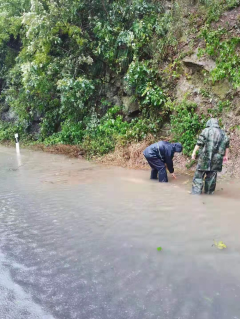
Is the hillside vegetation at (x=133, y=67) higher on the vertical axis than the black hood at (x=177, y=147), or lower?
higher

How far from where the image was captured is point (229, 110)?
302 inches

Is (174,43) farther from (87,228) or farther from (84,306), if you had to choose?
(84,306)

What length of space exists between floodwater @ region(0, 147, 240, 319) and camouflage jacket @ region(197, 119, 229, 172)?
1.96 ft

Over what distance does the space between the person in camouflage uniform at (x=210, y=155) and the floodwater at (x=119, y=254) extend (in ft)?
0.93

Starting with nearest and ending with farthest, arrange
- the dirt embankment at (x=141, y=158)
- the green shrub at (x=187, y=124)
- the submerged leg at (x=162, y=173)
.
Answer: the submerged leg at (x=162, y=173)
the dirt embankment at (x=141, y=158)
the green shrub at (x=187, y=124)

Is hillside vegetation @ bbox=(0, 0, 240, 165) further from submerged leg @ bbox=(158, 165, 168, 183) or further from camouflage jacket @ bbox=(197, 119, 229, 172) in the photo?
camouflage jacket @ bbox=(197, 119, 229, 172)

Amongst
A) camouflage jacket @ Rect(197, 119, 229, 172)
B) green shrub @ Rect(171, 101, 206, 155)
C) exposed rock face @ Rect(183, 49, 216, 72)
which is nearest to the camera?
camouflage jacket @ Rect(197, 119, 229, 172)

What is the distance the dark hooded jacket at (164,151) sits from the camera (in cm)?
627

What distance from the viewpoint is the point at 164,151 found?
248 inches

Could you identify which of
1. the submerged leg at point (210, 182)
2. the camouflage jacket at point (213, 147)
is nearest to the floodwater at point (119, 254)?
the submerged leg at point (210, 182)

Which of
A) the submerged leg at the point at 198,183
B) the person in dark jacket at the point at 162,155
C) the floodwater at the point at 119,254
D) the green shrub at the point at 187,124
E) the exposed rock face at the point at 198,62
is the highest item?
the exposed rock face at the point at 198,62

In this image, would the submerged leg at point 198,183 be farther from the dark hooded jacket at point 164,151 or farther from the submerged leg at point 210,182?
the dark hooded jacket at point 164,151

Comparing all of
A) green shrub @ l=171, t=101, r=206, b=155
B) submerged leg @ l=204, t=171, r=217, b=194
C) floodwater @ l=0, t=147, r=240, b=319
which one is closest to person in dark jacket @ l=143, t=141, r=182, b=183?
floodwater @ l=0, t=147, r=240, b=319

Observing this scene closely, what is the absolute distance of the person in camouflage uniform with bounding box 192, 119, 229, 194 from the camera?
17.9 ft
